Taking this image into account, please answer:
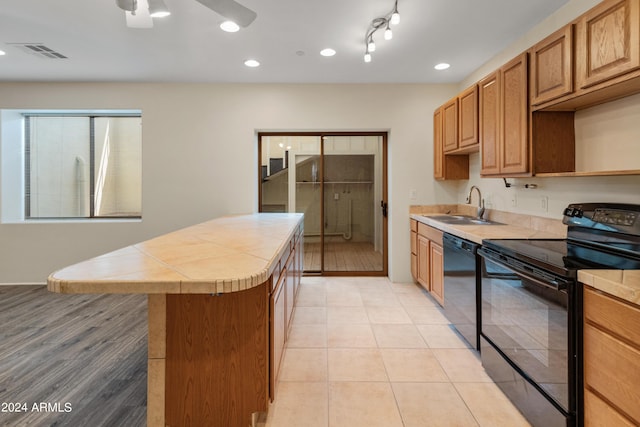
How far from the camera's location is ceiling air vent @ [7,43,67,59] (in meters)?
2.96

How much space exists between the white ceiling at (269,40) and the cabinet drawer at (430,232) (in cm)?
180

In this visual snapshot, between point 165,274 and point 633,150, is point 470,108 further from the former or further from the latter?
point 165,274

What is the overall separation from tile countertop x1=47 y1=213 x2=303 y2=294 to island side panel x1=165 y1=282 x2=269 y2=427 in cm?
17

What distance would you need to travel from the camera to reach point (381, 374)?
6.77 feet

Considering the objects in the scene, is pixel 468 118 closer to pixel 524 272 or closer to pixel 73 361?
pixel 524 272

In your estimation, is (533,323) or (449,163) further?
(449,163)

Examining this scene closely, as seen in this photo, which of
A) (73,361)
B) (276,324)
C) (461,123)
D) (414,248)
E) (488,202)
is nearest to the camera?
(276,324)

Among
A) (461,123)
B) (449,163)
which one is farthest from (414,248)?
(461,123)

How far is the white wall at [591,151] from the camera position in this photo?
1.86 m

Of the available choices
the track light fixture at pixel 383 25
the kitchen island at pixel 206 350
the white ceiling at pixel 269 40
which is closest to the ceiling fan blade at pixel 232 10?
the white ceiling at pixel 269 40

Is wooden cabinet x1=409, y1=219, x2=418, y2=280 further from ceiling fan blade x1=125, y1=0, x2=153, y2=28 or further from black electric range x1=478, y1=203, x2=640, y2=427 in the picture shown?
ceiling fan blade x1=125, y1=0, x2=153, y2=28

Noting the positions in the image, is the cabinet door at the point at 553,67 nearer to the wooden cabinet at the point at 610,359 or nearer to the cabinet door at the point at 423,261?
the wooden cabinet at the point at 610,359

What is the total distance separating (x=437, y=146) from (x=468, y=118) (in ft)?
2.69

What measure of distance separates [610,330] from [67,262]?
206 inches
